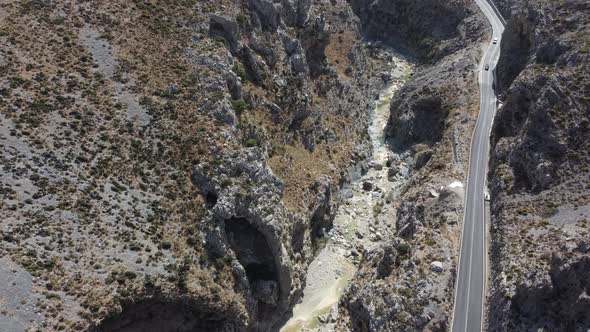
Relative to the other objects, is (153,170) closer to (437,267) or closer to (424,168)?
(437,267)

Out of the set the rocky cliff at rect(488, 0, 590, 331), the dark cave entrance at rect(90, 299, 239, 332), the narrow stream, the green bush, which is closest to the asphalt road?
the rocky cliff at rect(488, 0, 590, 331)

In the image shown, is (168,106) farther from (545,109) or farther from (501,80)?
(501,80)

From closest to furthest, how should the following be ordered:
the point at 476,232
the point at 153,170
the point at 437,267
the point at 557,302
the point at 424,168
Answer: the point at 557,302 → the point at 153,170 → the point at 437,267 → the point at 476,232 → the point at 424,168

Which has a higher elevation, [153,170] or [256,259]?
[153,170]

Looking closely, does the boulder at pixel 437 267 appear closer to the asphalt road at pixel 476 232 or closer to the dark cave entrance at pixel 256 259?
the asphalt road at pixel 476 232

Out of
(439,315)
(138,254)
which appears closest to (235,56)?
(138,254)

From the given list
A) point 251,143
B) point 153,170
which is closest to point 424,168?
point 251,143
